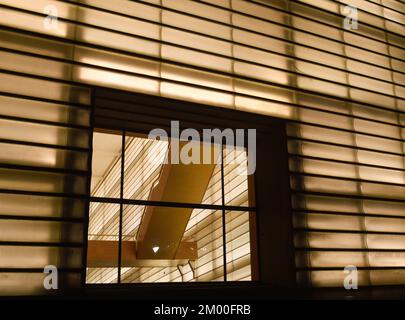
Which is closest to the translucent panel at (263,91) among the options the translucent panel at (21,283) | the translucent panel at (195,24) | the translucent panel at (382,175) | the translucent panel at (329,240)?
the translucent panel at (195,24)

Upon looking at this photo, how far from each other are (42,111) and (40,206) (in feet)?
2.48

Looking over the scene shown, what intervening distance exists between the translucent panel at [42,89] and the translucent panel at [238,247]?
4.60m

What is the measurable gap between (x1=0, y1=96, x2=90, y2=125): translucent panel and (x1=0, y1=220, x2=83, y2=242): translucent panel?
82cm

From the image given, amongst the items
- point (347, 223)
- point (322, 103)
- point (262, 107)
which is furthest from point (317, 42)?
point (347, 223)

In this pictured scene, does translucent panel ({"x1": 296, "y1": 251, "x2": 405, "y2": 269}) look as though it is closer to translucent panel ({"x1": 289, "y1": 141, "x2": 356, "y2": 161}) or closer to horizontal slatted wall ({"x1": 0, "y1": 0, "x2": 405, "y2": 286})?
horizontal slatted wall ({"x1": 0, "y1": 0, "x2": 405, "y2": 286})

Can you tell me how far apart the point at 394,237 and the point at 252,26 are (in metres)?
2.85

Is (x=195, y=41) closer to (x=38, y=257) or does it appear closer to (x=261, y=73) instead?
(x=261, y=73)

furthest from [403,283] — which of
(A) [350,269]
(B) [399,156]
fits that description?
(B) [399,156]

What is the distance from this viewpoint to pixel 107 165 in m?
12.8

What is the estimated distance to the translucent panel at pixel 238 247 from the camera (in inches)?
289

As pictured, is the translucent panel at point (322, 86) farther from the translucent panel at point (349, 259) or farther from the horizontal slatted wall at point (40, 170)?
the horizontal slatted wall at point (40, 170)
